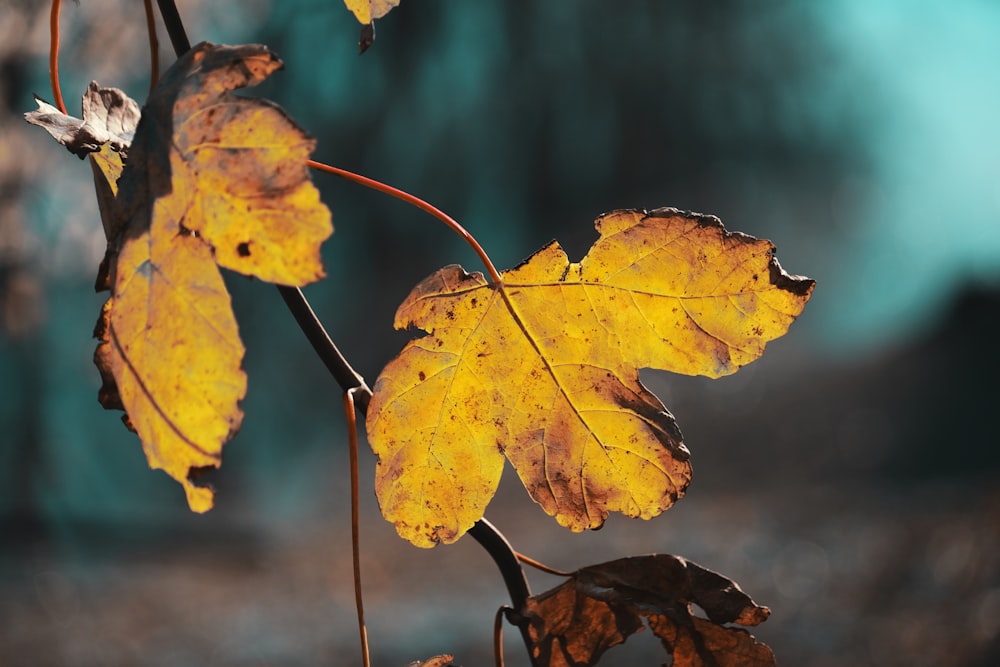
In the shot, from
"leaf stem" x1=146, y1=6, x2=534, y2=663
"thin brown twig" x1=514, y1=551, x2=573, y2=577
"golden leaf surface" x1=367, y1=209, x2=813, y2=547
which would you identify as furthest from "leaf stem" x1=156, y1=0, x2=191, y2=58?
"thin brown twig" x1=514, y1=551, x2=573, y2=577

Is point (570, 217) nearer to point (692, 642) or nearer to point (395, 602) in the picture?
point (395, 602)

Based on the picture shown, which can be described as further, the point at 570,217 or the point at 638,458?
the point at 570,217

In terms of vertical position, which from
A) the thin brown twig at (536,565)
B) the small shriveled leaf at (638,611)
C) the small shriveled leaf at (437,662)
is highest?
the thin brown twig at (536,565)

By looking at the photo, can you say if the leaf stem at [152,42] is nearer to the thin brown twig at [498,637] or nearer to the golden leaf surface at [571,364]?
the golden leaf surface at [571,364]

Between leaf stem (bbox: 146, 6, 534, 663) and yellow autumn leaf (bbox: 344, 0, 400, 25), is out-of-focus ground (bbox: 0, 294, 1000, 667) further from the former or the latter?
yellow autumn leaf (bbox: 344, 0, 400, 25)

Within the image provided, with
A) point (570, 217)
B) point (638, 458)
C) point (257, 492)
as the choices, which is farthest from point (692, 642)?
point (570, 217)

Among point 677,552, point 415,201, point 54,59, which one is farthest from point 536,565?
point 677,552

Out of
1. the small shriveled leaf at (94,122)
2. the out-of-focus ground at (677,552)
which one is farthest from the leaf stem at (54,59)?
the out-of-focus ground at (677,552)
